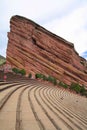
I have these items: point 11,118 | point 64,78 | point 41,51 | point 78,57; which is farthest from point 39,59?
point 11,118

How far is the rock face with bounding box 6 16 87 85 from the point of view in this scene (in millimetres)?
79188

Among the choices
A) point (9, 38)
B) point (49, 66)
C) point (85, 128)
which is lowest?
point (85, 128)

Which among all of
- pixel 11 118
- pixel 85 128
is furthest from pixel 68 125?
pixel 11 118

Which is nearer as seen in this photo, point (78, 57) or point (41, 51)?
point (41, 51)

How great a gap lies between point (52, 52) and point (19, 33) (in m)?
12.3

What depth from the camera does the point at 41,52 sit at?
82.4 meters

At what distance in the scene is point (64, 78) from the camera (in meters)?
79.9

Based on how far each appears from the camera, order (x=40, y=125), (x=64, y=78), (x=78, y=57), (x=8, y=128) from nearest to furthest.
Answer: (x=8, y=128) < (x=40, y=125) < (x=64, y=78) < (x=78, y=57)

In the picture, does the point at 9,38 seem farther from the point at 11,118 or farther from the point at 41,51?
the point at 11,118

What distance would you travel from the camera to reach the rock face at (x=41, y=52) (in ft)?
260

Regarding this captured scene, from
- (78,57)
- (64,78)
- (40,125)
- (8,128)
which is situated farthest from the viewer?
(78,57)

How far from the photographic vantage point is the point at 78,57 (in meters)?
92.6

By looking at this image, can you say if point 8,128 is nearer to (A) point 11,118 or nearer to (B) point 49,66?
(A) point 11,118

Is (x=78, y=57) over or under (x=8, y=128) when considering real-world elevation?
over
